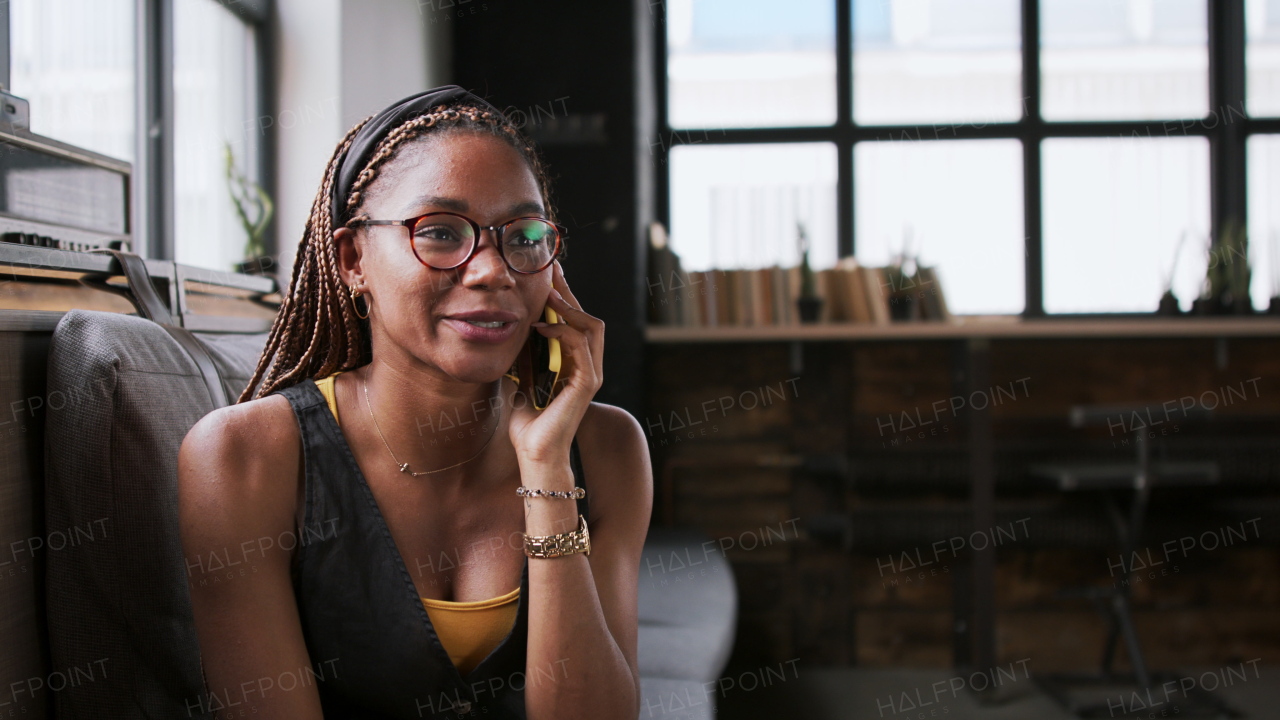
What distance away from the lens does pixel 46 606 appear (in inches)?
38.6

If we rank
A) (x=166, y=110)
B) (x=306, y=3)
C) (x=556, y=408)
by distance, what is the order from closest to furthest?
(x=556, y=408)
(x=166, y=110)
(x=306, y=3)

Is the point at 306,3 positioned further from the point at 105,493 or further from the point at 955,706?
the point at 955,706

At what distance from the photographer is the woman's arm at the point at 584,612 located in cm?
99

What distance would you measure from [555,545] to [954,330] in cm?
246

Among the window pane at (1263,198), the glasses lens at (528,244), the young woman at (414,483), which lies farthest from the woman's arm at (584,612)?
the window pane at (1263,198)

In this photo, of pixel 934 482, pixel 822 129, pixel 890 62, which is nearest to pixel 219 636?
pixel 934 482

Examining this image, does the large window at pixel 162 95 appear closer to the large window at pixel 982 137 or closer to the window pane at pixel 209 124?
the window pane at pixel 209 124

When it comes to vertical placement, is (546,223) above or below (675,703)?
above

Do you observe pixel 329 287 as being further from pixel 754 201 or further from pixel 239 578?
pixel 754 201

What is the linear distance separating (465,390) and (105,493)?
412 millimetres

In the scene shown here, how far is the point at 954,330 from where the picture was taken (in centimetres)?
312

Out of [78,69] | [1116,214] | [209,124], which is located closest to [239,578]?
[78,69]

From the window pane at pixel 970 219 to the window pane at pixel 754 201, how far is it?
21cm

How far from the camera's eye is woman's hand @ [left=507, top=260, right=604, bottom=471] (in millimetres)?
1050
